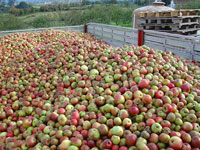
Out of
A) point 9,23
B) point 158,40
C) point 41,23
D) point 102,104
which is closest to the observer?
point 102,104

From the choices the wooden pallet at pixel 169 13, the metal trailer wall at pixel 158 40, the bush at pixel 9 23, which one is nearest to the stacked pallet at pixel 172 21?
the wooden pallet at pixel 169 13

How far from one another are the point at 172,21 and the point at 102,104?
4.65 m

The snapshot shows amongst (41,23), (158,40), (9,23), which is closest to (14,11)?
(41,23)

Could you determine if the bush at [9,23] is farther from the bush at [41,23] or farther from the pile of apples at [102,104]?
the pile of apples at [102,104]

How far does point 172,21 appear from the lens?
6203 mm

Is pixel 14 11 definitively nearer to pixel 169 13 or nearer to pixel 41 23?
pixel 41 23

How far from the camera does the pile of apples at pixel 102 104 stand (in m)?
2.25

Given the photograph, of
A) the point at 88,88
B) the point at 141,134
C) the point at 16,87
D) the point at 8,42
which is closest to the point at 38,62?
the point at 16,87

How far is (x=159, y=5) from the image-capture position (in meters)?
9.52

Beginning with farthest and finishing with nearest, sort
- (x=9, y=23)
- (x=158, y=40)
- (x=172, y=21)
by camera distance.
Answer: (x=9, y=23) < (x=172, y=21) < (x=158, y=40)

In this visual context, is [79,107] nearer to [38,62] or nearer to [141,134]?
[141,134]

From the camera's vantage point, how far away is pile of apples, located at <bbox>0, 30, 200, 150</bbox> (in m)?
2.25

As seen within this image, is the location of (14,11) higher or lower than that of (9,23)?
higher

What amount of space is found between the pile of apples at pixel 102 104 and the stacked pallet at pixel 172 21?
242cm
